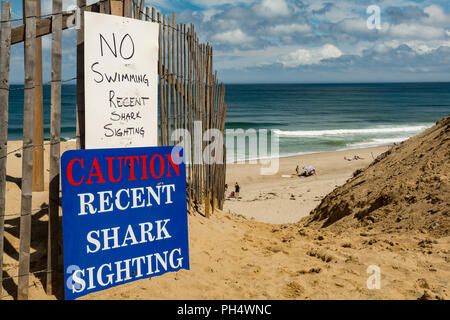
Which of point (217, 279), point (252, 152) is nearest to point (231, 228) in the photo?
point (217, 279)

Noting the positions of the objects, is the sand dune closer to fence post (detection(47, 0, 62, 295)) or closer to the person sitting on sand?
fence post (detection(47, 0, 62, 295))

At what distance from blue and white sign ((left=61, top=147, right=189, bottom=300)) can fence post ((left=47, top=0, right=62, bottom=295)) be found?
170mm

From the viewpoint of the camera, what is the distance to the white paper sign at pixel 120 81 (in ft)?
11.6

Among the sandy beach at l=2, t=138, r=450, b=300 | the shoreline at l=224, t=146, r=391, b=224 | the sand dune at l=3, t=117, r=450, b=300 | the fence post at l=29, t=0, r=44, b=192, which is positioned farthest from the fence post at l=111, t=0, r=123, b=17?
the shoreline at l=224, t=146, r=391, b=224

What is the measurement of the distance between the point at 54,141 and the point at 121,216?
2.86ft

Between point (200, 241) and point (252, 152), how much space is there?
19.2 metres

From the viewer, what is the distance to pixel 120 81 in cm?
371

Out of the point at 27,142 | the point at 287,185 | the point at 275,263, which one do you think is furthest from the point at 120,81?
the point at 287,185

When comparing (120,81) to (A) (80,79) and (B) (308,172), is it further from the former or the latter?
(B) (308,172)

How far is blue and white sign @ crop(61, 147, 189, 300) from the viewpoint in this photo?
3420mm

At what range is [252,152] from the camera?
23953 mm

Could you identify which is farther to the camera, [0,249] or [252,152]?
[252,152]

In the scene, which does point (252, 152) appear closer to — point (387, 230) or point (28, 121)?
point (387, 230)
